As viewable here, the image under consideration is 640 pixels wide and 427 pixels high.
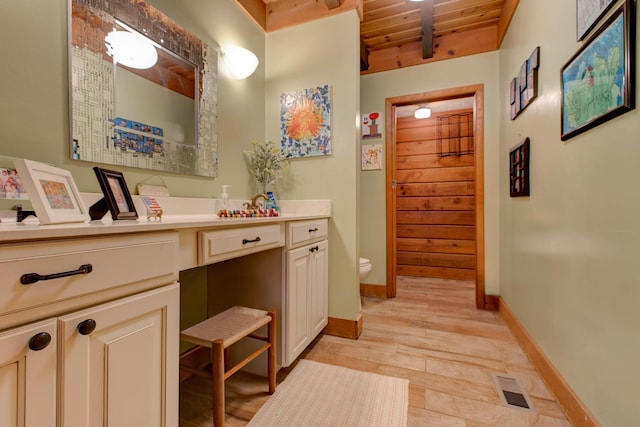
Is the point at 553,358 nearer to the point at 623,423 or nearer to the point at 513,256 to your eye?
the point at 623,423

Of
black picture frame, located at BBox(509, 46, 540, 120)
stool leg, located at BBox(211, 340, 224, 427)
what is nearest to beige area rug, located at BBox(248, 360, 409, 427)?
stool leg, located at BBox(211, 340, 224, 427)

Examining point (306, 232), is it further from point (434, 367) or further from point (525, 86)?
point (525, 86)

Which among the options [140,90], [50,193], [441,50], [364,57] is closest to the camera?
[50,193]

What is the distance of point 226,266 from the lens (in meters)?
1.63

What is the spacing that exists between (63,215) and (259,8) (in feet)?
7.21

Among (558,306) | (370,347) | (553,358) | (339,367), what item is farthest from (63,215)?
(553,358)

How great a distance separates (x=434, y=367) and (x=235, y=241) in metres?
1.40

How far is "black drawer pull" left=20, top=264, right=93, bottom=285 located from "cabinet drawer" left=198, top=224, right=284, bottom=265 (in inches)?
14.5

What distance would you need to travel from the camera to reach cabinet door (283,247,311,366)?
150 centimetres

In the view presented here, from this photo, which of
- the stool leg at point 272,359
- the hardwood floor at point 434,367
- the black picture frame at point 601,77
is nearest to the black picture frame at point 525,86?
the black picture frame at point 601,77

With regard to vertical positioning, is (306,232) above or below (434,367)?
above

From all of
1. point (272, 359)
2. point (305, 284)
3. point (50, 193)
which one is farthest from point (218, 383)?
point (50, 193)

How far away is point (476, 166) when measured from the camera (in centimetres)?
267

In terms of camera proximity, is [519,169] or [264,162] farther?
[264,162]
